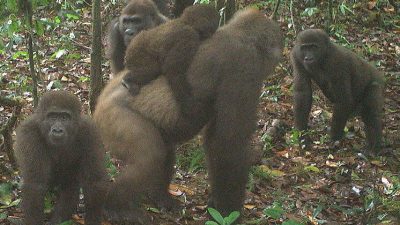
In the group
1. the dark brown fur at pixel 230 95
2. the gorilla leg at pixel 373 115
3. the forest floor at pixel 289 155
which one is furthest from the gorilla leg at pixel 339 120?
the dark brown fur at pixel 230 95

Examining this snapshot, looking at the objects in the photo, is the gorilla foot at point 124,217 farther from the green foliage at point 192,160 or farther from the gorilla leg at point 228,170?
the green foliage at point 192,160

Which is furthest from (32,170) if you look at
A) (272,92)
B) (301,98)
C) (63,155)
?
(272,92)

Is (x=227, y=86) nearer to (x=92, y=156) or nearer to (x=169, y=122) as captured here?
(x=169, y=122)

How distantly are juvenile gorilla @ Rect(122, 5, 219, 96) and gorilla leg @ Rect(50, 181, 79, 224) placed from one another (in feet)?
3.65

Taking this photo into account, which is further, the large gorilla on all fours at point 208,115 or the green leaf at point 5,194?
the green leaf at point 5,194

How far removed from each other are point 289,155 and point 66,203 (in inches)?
172

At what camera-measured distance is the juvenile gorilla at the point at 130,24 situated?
8.34 m

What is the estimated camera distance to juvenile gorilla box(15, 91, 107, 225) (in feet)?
17.0

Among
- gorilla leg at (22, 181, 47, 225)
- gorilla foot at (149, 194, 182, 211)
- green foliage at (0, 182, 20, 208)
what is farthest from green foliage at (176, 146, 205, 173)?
gorilla leg at (22, 181, 47, 225)

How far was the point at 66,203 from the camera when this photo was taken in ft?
17.9

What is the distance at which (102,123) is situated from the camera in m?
5.94

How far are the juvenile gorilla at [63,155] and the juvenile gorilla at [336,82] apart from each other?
5.10m

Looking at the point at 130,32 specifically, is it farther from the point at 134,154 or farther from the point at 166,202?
the point at 134,154

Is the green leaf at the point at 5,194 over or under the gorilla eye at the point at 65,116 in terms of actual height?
under
